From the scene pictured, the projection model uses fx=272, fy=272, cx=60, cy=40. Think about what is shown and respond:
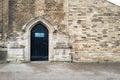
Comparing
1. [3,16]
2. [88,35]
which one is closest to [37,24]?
[3,16]

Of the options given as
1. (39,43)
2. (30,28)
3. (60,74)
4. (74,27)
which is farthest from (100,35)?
(60,74)

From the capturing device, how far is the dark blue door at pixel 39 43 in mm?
17625

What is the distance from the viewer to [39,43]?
17.7 metres

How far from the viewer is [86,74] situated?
12.8 m

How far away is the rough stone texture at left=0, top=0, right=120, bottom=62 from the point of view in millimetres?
17047

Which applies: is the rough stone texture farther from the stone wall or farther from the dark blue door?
the dark blue door

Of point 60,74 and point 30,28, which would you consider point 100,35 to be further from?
point 60,74

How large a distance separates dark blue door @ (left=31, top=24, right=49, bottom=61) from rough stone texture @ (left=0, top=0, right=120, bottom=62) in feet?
2.02

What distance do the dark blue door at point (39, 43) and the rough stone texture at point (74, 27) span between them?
2.02ft

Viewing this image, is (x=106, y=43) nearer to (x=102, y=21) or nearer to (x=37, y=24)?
(x=102, y=21)

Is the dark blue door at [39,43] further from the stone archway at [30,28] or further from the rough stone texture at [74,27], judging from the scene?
the rough stone texture at [74,27]

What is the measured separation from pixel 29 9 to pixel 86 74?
257 inches

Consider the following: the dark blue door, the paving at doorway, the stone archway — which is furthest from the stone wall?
the paving at doorway

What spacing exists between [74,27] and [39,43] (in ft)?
8.33
